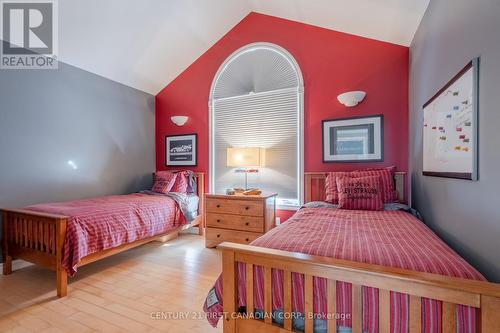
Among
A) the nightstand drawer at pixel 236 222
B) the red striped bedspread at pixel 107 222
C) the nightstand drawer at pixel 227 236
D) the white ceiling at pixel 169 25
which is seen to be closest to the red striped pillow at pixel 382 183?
the nightstand drawer at pixel 236 222

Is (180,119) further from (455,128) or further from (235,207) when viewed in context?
(455,128)

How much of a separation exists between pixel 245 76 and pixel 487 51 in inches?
108

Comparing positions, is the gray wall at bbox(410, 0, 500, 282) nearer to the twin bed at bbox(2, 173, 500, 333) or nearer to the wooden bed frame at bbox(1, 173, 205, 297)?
the twin bed at bbox(2, 173, 500, 333)

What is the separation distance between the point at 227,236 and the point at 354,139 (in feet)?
6.28

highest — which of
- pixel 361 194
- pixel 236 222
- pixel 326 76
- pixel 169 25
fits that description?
pixel 169 25

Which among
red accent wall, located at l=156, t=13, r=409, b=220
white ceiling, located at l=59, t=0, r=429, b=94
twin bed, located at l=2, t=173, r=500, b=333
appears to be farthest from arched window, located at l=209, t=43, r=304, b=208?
twin bed, located at l=2, t=173, r=500, b=333

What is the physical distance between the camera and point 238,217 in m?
2.97

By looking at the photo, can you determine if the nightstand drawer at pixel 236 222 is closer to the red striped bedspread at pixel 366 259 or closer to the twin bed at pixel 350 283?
the twin bed at pixel 350 283

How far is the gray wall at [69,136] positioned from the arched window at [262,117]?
1267mm

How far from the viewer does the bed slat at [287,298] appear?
1057 mm

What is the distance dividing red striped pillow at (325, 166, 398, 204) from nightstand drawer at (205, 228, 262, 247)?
37.5 inches

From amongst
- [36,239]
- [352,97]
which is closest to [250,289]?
[36,239]

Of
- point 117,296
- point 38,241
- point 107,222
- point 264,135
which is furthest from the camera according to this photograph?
point 264,135

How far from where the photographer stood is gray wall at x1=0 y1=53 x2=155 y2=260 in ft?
8.38
